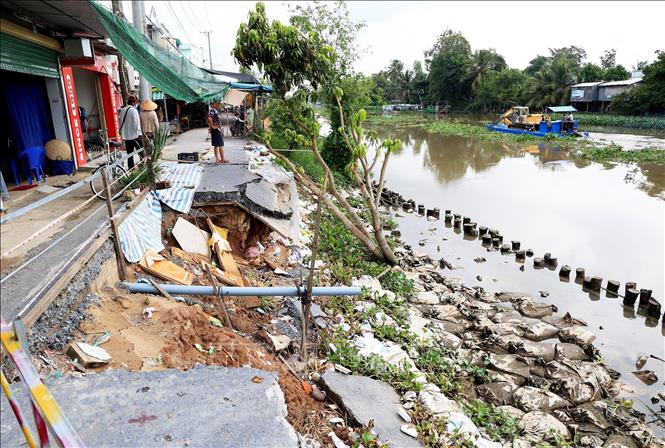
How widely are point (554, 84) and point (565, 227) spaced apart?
34670mm

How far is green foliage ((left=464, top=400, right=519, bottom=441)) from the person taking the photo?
4.82m

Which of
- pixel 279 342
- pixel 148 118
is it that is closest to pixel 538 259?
pixel 279 342

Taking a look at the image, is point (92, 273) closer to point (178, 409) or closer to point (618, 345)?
point (178, 409)

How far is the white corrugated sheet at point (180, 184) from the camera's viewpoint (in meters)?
7.12

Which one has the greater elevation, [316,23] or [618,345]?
[316,23]

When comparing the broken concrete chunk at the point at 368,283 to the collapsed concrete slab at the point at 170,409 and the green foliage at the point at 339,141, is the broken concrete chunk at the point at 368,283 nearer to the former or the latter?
the collapsed concrete slab at the point at 170,409

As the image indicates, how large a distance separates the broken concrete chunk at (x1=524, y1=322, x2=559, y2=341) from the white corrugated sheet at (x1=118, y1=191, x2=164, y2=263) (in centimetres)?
611

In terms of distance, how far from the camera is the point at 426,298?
8.30 meters

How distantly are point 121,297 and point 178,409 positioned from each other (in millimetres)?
1949

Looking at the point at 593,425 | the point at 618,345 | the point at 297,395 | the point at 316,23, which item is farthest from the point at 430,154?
the point at 297,395

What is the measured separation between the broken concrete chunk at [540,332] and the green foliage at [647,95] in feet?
117

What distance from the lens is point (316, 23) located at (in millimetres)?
24812

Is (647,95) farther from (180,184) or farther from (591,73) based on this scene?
(180,184)

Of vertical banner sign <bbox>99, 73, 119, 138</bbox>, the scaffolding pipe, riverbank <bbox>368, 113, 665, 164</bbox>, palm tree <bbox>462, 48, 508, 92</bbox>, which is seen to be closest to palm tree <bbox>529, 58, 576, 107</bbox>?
riverbank <bbox>368, 113, 665, 164</bbox>
